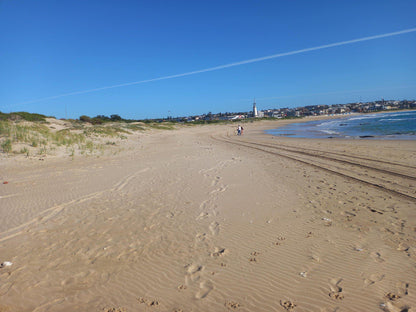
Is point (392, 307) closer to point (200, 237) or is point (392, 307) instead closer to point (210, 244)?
point (210, 244)

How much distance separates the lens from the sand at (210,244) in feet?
10.3

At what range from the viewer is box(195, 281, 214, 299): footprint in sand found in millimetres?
3145

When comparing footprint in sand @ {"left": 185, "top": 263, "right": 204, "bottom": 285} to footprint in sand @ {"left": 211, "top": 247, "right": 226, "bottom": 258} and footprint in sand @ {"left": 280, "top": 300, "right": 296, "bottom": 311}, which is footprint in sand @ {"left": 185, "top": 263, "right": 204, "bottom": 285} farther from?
footprint in sand @ {"left": 280, "top": 300, "right": 296, "bottom": 311}

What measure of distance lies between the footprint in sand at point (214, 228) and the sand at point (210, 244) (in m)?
0.06

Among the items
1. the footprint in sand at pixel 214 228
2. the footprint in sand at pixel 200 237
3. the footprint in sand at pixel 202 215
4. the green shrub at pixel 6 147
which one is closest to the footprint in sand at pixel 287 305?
the footprint in sand at pixel 200 237

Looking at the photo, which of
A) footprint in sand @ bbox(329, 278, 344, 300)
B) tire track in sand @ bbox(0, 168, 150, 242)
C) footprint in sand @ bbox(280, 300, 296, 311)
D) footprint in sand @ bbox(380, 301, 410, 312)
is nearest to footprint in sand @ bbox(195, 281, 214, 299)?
footprint in sand @ bbox(280, 300, 296, 311)

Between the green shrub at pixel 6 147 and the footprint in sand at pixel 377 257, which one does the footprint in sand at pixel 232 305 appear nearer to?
the footprint in sand at pixel 377 257

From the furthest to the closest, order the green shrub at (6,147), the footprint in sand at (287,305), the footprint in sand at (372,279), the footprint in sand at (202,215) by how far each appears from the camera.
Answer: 1. the green shrub at (6,147)
2. the footprint in sand at (202,215)
3. the footprint in sand at (372,279)
4. the footprint in sand at (287,305)

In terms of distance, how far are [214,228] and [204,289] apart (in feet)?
5.91

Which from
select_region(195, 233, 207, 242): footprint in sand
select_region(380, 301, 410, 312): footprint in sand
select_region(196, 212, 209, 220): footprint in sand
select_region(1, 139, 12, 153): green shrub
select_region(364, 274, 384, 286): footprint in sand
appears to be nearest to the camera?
select_region(380, 301, 410, 312): footprint in sand

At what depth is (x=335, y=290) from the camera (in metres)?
3.17

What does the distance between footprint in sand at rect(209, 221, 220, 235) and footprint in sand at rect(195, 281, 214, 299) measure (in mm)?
1479

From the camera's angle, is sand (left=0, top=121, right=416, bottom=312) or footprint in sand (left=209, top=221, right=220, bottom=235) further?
footprint in sand (left=209, top=221, right=220, bottom=235)

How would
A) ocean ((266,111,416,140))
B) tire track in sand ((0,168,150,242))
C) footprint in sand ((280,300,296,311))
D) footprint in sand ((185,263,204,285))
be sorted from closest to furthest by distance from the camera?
footprint in sand ((280,300,296,311)), footprint in sand ((185,263,204,285)), tire track in sand ((0,168,150,242)), ocean ((266,111,416,140))
